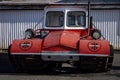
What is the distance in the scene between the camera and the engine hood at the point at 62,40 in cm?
1409

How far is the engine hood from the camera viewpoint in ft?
46.2

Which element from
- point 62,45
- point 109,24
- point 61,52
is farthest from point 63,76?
point 109,24

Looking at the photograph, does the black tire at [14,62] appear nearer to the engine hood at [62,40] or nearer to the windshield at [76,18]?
the engine hood at [62,40]

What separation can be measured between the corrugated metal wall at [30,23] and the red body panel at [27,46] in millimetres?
11383

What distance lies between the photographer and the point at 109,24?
2562 centimetres

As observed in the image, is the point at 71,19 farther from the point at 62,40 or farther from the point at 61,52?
→ the point at 61,52

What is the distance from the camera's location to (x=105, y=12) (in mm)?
25594

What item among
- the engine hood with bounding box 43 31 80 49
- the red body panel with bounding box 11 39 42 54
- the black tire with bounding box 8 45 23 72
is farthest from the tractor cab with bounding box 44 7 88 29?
the black tire with bounding box 8 45 23 72

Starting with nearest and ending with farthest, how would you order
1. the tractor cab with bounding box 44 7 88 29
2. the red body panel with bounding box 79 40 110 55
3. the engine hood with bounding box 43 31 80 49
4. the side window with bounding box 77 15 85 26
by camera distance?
the red body panel with bounding box 79 40 110 55
the engine hood with bounding box 43 31 80 49
the tractor cab with bounding box 44 7 88 29
the side window with bounding box 77 15 85 26

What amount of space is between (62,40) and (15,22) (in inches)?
477

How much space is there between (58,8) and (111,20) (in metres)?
9.78

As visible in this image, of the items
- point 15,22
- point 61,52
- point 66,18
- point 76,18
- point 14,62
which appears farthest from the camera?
point 15,22

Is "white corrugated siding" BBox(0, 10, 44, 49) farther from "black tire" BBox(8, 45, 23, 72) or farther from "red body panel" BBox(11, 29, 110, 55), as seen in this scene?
"red body panel" BBox(11, 29, 110, 55)

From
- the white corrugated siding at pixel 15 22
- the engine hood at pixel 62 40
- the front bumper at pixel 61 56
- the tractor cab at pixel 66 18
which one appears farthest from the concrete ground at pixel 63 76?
the white corrugated siding at pixel 15 22
